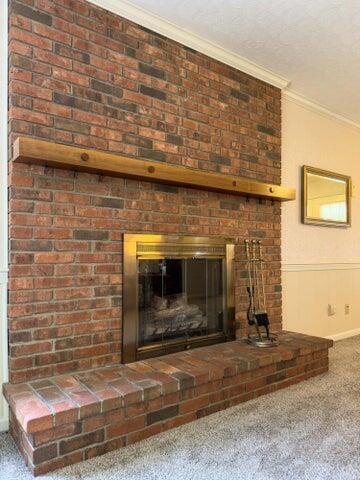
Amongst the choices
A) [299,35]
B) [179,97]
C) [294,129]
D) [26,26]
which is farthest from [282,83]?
[26,26]

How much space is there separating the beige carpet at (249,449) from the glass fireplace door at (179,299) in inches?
24.2

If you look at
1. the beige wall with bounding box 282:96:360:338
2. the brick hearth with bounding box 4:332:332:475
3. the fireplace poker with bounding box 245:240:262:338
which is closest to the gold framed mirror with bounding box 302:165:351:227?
the beige wall with bounding box 282:96:360:338

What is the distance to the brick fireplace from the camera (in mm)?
1803

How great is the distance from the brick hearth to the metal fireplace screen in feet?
0.42

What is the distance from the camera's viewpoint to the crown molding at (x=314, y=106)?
11.0 ft

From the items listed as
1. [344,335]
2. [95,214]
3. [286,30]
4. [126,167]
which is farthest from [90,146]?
[344,335]

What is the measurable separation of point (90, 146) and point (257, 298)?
1.77 meters

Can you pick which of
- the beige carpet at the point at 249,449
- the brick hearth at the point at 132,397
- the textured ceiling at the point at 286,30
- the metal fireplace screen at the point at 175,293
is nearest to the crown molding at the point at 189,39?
the textured ceiling at the point at 286,30

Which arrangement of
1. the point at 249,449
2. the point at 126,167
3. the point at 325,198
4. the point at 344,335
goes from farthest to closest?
the point at 344,335 < the point at 325,198 < the point at 126,167 < the point at 249,449

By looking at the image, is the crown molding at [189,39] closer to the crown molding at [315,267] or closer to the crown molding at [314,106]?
the crown molding at [314,106]

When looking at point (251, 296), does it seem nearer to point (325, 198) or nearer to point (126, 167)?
point (126, 167)

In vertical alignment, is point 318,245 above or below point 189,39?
below

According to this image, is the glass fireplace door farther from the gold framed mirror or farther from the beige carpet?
the gold framed mirror

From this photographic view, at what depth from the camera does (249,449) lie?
172 centimetres
